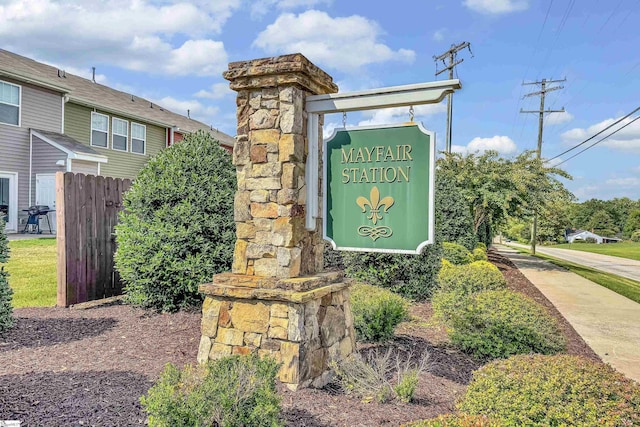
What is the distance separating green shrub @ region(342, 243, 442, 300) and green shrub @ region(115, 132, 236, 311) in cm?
249

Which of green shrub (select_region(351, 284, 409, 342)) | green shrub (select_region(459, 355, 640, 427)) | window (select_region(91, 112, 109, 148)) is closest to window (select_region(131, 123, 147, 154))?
window (select_region(91, 112, 109, 148))

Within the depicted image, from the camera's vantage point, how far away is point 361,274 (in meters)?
7.09

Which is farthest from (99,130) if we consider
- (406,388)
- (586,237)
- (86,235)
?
(586,237)

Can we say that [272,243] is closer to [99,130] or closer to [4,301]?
[4,301]

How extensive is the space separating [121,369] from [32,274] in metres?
5.36

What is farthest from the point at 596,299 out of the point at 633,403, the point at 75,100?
the point at 75,100

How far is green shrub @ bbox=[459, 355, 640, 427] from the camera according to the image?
2.53 meters

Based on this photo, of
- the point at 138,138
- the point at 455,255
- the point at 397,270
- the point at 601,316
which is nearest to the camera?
the point at 397,270

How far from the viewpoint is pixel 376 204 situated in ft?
12.1

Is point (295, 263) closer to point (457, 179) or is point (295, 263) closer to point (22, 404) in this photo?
point (22, 404)

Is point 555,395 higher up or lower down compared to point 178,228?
lower down

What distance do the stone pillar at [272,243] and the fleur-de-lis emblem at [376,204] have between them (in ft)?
1.72

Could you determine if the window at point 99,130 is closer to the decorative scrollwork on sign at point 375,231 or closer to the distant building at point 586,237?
the decorative scrollwork on sign at point 375,231

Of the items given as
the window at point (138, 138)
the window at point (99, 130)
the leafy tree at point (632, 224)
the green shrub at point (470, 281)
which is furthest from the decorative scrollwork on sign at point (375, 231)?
the leafy tree at point (632, 224)
